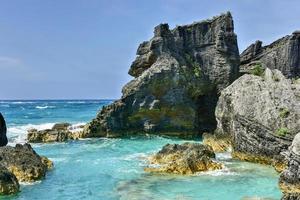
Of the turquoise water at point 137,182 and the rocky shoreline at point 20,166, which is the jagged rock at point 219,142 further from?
the rocky shoreline at point 20,166

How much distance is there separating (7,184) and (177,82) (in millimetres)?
19868

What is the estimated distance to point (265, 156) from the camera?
73.6 feet

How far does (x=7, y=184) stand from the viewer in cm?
1720

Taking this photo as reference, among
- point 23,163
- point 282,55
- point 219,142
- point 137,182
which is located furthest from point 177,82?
point 23,163

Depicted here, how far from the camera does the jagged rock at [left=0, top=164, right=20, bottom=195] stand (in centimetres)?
1702

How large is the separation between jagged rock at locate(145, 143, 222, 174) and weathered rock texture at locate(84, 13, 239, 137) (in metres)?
12.4

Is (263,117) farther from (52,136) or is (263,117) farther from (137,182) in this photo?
(52,136)

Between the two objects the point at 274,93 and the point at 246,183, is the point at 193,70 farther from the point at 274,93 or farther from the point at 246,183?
the point at 246,183

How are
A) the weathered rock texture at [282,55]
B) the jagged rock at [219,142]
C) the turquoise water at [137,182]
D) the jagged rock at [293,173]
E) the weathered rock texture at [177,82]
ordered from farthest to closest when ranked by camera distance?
1. the weathered rock texture at [282,55]
2. the weathered rock texture at [177,82]
3. the jagged rock at [219,142]
4. the turquoise water at [137,182]
5. the jagged rock at [293,173]

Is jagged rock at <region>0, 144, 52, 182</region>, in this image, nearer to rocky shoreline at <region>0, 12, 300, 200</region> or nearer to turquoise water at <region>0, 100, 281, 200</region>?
turquoise water at <region>0, 100, 281, 200</region>

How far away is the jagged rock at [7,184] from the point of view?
670 inches

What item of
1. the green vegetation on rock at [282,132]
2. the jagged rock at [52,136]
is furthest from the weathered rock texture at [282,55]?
the green vegetation on rock at [282,132]

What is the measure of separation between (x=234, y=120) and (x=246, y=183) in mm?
6241

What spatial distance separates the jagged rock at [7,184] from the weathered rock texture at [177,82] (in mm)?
18264
